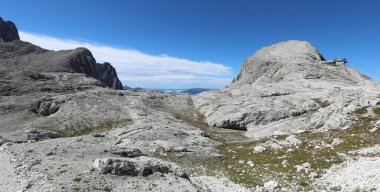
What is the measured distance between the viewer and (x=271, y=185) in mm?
35594

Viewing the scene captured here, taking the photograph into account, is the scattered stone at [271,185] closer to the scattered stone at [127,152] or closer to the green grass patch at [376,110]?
the scattered stone at [127,152]

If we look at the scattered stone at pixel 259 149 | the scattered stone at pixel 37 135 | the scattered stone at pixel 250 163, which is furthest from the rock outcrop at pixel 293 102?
the scattered stone at pixel 37 135

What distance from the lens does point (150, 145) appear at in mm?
57812

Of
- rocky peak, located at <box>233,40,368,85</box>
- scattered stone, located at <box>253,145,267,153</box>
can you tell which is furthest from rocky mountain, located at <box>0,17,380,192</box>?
rocky peak, located at <box>233,40,368,85</box>

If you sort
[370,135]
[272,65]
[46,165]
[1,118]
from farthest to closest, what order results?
[272,65]
[1,118]
[370,135]
[46,165]

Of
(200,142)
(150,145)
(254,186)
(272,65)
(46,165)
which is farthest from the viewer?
(272,65)

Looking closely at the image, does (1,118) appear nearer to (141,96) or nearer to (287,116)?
(141,96)

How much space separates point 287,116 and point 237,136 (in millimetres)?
17787

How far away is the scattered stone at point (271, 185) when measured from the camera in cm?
3522

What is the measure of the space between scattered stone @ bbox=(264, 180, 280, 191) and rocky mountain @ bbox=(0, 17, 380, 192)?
0.15 metres

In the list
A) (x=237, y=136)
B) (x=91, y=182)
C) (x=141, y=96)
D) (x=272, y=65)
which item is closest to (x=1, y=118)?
(x=141, y=96)

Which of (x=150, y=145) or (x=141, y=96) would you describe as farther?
(x=141, y=96)

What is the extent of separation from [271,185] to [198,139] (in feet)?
105

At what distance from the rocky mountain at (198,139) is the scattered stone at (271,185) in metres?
0.15
